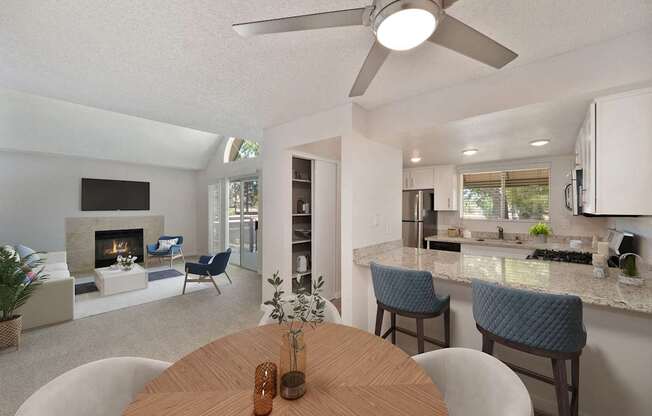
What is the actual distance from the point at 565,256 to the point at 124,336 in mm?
4917

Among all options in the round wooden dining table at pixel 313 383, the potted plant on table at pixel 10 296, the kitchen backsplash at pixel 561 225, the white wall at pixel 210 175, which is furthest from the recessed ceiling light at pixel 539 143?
the potted plant on table at pixel 10 296

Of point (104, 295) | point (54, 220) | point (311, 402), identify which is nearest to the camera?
point (311, 402)

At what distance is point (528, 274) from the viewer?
190 cm

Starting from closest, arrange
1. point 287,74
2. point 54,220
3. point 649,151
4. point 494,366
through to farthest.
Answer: point 494,366
point 649,151
point 287,74
point 54,220

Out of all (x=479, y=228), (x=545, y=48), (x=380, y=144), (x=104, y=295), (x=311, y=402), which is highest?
(x=545, y=48)

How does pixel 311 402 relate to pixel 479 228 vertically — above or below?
below

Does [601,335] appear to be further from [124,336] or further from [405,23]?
[124,336]

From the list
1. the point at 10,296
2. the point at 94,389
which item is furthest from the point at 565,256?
the point at 10,296

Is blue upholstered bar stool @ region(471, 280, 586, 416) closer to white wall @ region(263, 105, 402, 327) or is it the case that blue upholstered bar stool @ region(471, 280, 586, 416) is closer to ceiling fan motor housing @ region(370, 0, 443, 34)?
white wall @ region(263, 105, 402, 327)

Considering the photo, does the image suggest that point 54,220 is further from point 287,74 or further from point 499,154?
point 499,154

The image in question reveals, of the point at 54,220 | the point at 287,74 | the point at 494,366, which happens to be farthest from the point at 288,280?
the point at 54,220

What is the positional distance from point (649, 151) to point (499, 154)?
2222 mm

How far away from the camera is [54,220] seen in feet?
18.3

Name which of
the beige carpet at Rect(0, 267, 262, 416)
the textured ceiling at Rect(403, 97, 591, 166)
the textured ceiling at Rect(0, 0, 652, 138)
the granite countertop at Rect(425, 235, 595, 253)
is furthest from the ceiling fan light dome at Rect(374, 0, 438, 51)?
the granite countertop at Rect(425, 235, 595, 253)
